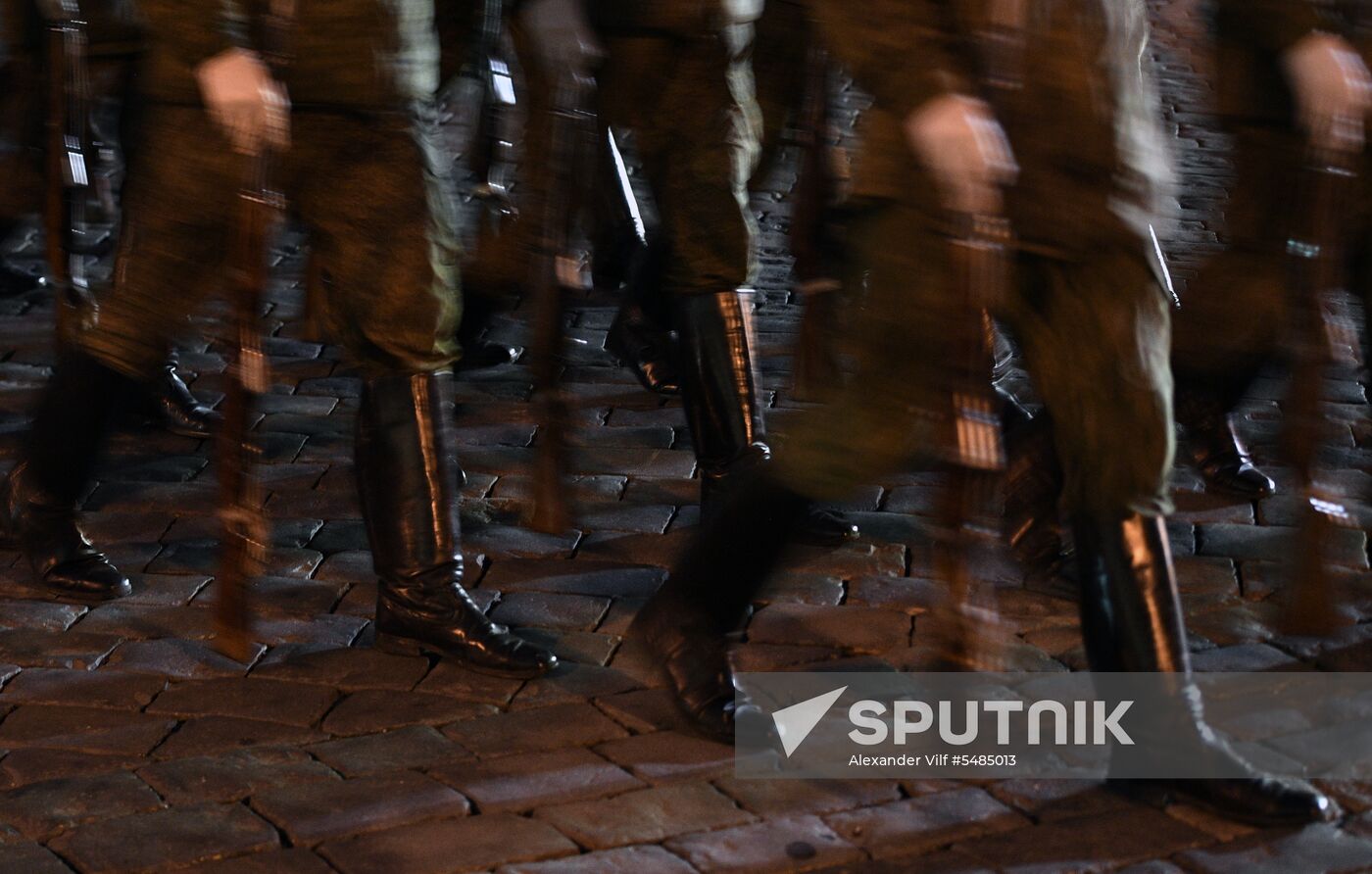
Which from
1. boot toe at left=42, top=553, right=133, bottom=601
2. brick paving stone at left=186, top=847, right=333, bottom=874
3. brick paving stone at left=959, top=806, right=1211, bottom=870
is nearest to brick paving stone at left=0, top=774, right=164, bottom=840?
brick paving stone at left=186, top=847, right=333, bottom=874

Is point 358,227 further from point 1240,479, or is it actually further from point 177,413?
point 1240,479

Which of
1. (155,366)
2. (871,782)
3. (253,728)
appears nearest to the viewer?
(871,782)

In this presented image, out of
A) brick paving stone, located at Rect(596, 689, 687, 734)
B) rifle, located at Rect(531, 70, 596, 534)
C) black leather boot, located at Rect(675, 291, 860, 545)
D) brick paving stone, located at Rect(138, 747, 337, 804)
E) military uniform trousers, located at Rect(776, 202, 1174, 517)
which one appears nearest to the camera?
Result: military uniform trousers, located at Rect(776, 202, 1174, 517)

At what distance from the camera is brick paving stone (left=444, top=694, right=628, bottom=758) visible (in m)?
3.51

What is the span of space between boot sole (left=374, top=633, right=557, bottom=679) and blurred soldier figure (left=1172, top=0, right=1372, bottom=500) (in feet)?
5.12

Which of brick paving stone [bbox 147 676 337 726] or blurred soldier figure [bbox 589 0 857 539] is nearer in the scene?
brick paving stone [bbox 147 676 337 726]

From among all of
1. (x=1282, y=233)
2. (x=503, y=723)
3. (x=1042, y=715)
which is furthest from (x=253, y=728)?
(x=1282, y=233)

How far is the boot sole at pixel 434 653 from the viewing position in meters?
3.78

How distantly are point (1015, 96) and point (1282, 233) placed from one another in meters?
1.21

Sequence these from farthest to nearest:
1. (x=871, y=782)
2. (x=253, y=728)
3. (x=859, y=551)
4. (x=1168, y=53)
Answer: (x=1168, y=53) → (x=859, y=551) → (x=253, y=728) → (x=871, y=782)

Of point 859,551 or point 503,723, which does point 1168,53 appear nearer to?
point 859,551

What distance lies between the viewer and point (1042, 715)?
353 cm

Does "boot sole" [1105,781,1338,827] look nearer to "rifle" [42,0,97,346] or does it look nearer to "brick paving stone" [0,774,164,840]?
"brick paving stone" [0,774,164,840]

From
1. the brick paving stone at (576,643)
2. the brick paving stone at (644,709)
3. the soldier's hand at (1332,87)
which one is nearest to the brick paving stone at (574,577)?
the brick paving stone at (576,643)
